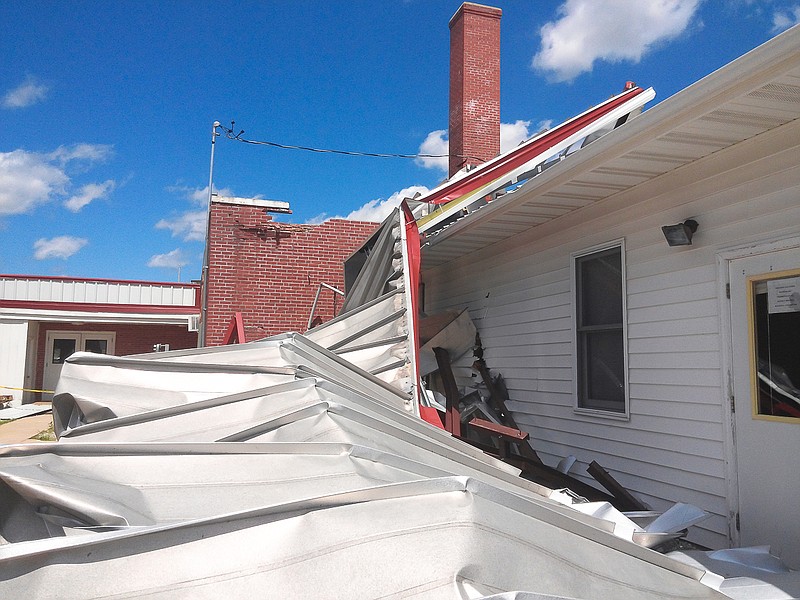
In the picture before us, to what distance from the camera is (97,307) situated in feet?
68.1

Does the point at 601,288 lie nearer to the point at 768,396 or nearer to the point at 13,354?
the point at 768,396

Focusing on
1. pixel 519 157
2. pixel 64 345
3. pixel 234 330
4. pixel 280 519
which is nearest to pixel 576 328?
pixel 519 157

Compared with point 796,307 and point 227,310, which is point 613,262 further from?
point 227,310

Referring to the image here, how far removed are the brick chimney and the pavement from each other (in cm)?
955

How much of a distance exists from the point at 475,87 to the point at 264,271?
5.66m

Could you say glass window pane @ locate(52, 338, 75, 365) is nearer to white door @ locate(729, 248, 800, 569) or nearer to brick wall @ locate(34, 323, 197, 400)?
brick wall @ locate(34, 323, 197, 400)

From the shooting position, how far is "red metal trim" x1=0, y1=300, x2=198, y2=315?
20.2 meters

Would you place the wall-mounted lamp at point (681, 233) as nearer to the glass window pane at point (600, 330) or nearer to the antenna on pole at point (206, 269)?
the glass window pane at point (600, 330)

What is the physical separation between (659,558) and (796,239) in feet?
8.80

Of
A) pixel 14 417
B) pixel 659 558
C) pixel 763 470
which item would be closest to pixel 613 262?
pixel 763 470

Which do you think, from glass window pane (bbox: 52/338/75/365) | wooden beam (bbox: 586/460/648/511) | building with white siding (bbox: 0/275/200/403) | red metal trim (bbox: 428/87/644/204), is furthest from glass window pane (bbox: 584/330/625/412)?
glass window pane (bbox: 52/338/75/365)

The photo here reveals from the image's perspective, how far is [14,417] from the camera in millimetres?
17016

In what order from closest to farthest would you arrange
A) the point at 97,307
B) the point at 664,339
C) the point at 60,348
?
the point at 664,339 → the point at 97,307 → the point at 60,348

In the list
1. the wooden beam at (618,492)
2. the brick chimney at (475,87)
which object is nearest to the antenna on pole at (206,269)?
the brick chimney at (475,87)
